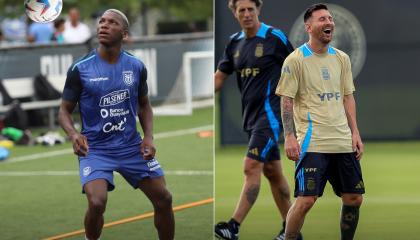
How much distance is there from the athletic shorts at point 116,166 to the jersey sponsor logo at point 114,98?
40cm

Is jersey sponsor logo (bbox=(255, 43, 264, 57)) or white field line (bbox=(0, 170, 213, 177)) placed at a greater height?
jersey sponsor logo (bbox=(255, 43, 264, 57))

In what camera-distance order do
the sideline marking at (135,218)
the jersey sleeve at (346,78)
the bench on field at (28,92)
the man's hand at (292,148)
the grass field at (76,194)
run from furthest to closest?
the bench on field at (28,92) < the grass field at (76,194) < the sideline marking at (135,218) < the jersey sleeve at (346,78) < the man's hand at (292,148)

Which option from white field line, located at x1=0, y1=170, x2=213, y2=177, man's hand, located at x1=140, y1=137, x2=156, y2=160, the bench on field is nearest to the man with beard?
man's hand, located at x1=140, y1=137, x2=156, y2=160

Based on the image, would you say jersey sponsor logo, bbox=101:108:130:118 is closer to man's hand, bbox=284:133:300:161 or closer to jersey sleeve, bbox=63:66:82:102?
jersey sleeve, bbox=63:66:82:102

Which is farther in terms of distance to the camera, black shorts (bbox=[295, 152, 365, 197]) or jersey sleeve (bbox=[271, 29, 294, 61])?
jersey sleeve (bbox=[271, 29, 294, 61])

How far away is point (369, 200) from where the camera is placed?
14.0m

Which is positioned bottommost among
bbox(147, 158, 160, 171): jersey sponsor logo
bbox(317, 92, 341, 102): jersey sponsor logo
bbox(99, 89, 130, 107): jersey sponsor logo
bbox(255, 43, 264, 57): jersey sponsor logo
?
bbox(147, 158, 160, 171): jersey sponsor logo

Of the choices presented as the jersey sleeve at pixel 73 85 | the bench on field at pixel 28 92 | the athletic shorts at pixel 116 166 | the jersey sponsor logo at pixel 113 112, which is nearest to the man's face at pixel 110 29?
the jersey sleeve at pixel 73 85

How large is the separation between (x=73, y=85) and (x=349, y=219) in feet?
8.24

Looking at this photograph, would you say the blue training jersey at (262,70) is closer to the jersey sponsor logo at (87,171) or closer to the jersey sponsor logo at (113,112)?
the jersey sponsor logo at (113,112)

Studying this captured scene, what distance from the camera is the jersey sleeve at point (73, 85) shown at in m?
9.23

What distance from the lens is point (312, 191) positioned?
906 centimetres

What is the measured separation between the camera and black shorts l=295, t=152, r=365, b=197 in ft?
29.7

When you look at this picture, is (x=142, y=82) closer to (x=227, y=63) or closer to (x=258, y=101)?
(x=258, y=101)
